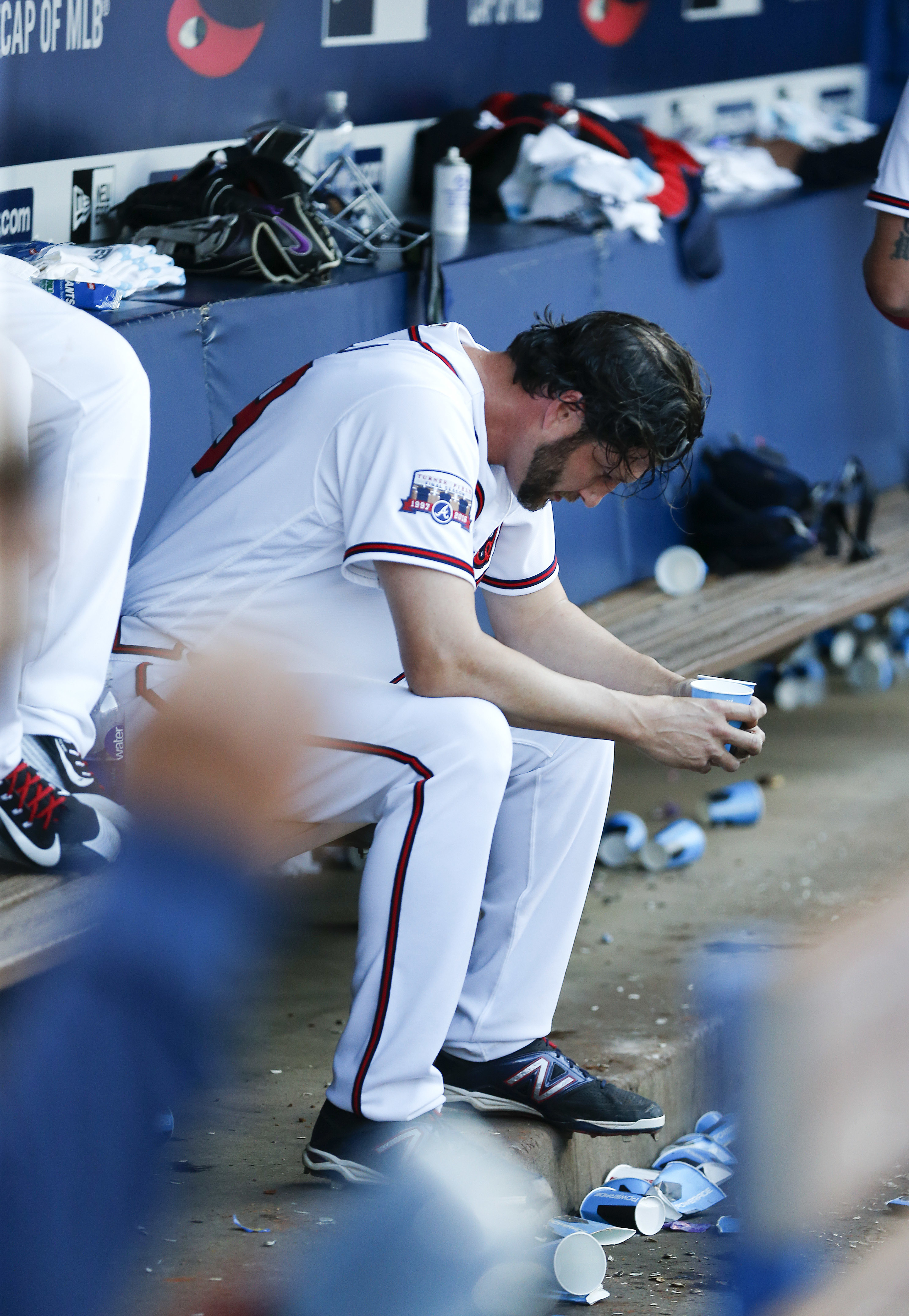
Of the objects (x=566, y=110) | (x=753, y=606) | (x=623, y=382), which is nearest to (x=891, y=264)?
(x=753, y=606)

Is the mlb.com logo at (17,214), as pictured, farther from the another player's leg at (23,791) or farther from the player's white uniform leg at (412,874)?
the player's white uniform leg at (412,874)

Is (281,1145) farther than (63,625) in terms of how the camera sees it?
Yes

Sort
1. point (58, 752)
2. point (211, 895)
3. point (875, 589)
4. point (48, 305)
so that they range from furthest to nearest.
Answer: point (875, 589)
point (48, 305)
point (58, 752)
point (211, 895)

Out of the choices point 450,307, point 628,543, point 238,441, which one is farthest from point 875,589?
point 238,441

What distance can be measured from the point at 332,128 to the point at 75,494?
1.96 metres

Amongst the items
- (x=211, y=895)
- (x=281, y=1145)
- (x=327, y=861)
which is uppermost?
(x=211, y=895)

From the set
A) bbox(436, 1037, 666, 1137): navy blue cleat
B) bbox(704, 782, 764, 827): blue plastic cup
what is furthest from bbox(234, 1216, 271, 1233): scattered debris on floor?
bbox(704, 782, 764, 827): blue plastic cup

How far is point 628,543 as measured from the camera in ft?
12.9

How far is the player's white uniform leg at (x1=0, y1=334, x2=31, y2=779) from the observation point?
1.74 meters

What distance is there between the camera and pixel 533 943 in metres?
2.20

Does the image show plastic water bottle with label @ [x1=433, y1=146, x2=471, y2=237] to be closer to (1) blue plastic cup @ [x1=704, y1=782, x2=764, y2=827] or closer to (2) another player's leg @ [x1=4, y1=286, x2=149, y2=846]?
(1) blue plastic cup @ [x1=704, y1=782, x2=764, y2=827]

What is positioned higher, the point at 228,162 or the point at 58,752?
the point at 228,162

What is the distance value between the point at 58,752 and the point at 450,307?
5.43 feet

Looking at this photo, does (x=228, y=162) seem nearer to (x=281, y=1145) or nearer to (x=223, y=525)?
(x=223, y=525)
